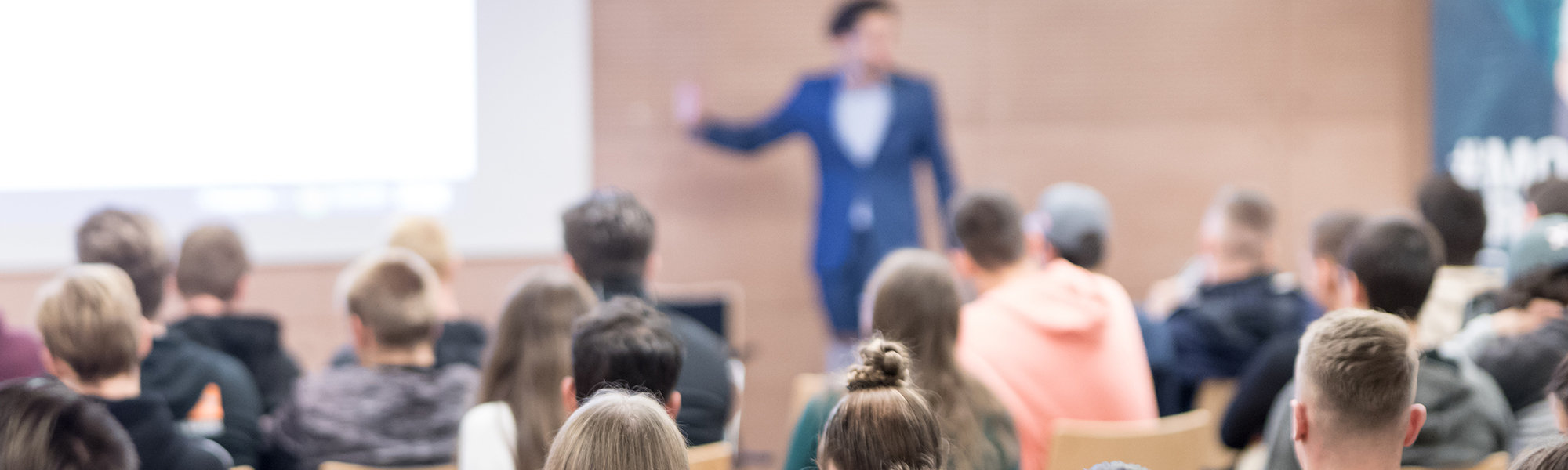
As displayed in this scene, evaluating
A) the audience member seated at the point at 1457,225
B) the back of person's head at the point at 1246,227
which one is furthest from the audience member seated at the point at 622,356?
the audience member seated at the point at 1457,225

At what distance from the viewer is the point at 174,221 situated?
4512 mm

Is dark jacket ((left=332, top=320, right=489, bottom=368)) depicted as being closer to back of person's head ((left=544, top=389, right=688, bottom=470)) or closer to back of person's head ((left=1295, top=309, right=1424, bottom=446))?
back of person's head ((left=544, top=389, right=688, bottom=470))

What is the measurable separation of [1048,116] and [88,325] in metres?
3.90

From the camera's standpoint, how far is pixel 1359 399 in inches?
61.7

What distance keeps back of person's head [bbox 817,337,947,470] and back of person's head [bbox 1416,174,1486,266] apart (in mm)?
2769

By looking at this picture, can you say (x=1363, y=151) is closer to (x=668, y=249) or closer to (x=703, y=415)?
(x=668, y=249)

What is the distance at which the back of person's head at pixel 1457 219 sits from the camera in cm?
346

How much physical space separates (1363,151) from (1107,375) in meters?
3.31

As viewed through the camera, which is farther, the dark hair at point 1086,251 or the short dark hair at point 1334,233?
the short dark hair at point 1334,233

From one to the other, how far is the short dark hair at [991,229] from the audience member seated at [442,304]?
4.20ft

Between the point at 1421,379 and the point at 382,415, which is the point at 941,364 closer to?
the point at 1421,379

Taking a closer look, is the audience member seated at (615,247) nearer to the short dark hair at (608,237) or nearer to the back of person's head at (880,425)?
the short dark hair at (608,237)

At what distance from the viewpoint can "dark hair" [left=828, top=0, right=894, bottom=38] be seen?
180 inches

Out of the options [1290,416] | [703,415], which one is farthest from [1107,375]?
[703,415]
